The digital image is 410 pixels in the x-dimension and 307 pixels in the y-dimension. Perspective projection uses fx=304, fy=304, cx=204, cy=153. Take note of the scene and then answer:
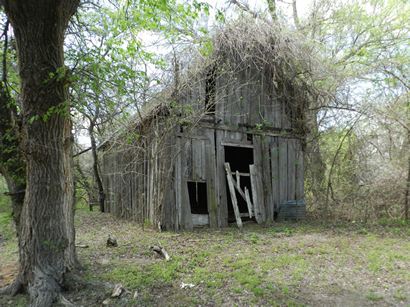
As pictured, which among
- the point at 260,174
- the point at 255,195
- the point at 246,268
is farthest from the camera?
the point at 260,174

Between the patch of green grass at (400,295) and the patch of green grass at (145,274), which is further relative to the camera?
the patch of green grass at (145,274)

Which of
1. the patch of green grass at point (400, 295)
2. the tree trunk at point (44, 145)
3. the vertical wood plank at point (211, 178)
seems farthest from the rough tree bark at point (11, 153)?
the patch of green grass at point (400, 295)

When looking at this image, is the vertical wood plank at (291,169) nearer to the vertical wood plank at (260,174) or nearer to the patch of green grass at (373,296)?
the vertical wood plank at (260,174)

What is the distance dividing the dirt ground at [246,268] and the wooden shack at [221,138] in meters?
1.17

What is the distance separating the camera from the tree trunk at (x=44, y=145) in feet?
11.7

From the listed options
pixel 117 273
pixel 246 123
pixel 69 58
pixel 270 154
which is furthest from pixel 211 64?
pixel 117 273

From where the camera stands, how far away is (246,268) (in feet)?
16.3

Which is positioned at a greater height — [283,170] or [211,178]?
[283,170]

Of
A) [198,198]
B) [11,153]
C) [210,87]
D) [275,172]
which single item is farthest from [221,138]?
[11,153]

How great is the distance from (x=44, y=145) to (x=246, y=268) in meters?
3.53

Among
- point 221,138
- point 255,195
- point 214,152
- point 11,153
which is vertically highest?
point 221,138

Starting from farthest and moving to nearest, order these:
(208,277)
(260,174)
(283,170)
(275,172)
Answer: (283,170) < (275,172) < (260,174) < (208,277)

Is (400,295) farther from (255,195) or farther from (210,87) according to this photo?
(210,87)

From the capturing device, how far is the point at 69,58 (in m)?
4.81
